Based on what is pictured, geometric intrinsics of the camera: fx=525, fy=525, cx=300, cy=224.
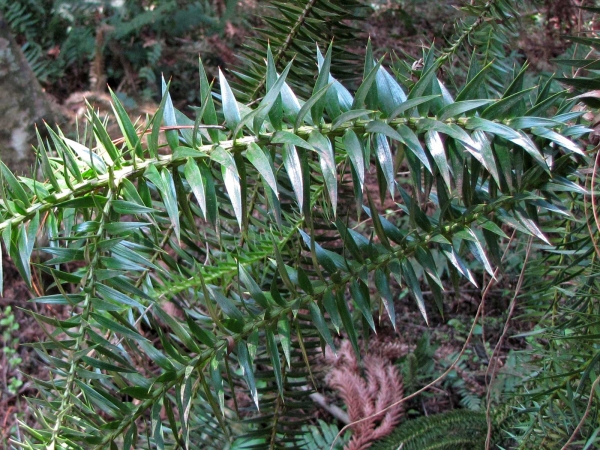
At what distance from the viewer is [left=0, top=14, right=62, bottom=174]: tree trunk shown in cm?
242

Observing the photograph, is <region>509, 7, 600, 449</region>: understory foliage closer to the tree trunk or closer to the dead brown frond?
the dead brown frond

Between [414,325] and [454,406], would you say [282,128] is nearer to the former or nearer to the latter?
[454,406]

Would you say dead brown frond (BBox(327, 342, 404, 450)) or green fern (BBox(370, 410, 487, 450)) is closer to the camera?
green fern (BBox(370, 410, 487, 450))

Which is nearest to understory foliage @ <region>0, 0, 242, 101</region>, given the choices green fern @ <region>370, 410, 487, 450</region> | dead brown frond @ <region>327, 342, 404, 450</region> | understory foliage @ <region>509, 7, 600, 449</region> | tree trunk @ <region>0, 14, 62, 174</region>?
tree trunk @ <region>0, 14, 62, 174</region>

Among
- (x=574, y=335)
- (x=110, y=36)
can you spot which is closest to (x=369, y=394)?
(x=574, y=335)

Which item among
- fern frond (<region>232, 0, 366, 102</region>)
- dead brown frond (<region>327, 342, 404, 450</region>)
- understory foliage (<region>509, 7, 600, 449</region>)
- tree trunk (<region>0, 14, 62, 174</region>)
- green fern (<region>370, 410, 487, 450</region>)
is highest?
fern frond (<region>232, 0, 366, 102</region>)

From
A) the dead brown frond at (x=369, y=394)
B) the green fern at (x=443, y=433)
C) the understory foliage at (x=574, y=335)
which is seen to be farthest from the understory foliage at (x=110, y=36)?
the understory foliage at (x=574, y=335)

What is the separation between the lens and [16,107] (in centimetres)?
244

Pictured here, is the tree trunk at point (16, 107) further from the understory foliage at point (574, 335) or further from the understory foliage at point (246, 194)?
the understory foliage at point (574, 335)

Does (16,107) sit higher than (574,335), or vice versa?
(16,107)

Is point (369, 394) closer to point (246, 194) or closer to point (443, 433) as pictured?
point (443, 433)

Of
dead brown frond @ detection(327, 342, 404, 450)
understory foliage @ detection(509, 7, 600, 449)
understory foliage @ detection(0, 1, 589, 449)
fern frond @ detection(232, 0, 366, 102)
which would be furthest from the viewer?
dead brown frond @ detection(327, 342, 404, 450)

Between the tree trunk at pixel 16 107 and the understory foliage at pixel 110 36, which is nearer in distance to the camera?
the tree trunk at pixel 16 107

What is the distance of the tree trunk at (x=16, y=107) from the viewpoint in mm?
2424
